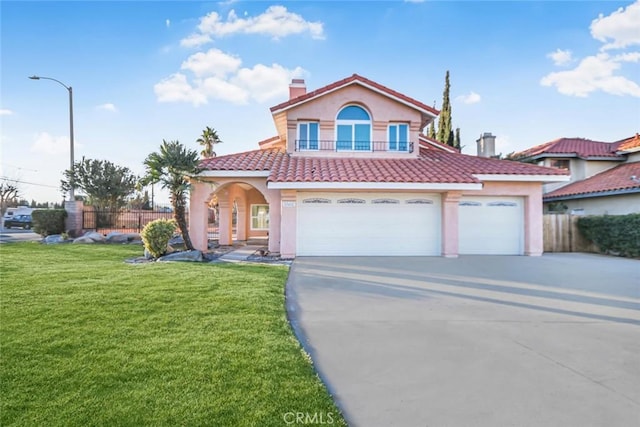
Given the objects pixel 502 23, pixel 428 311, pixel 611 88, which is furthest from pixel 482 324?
pixel 611 88

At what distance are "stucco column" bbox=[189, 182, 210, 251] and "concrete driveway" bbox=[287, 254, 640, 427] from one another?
752 cm

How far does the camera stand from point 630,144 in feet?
73.8

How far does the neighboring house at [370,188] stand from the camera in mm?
13930

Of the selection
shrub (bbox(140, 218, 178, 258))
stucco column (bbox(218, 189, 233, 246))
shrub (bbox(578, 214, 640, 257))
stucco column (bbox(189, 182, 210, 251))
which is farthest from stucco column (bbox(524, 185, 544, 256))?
shrub (bbox(140, 218, 178, 258))

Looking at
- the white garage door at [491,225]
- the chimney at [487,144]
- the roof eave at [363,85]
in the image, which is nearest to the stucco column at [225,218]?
the roof eave at [363,85]

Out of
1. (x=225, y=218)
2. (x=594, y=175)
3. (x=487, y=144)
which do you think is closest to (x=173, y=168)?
(x=225, y=218)

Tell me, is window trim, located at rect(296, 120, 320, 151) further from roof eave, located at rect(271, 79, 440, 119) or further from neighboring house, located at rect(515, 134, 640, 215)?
neighboring house, located at rect(515, 134, 640, 215)

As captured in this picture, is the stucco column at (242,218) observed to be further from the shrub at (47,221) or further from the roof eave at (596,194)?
the roof eave at (596,194)

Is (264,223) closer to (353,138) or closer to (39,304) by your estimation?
(353,138)

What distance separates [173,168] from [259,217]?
35.2ft

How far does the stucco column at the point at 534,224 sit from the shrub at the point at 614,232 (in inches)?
150

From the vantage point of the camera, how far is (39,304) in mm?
6207

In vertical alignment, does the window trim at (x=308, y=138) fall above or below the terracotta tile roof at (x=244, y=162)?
above

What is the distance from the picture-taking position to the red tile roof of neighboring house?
13.7 meters
